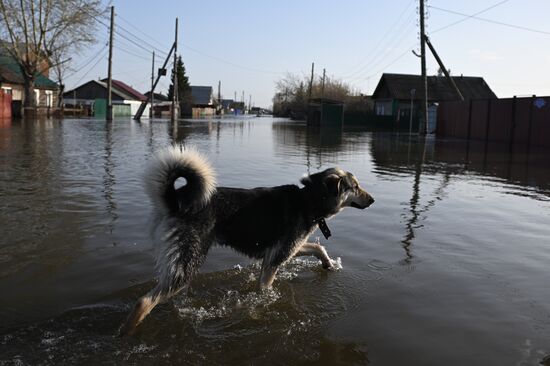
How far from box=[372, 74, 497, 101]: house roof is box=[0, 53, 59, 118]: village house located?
1465 inches

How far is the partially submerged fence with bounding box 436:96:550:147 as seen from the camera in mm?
24453

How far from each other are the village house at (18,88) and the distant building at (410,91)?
3608 cm

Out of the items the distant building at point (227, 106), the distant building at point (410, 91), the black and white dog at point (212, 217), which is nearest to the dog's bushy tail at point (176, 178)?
the black and white dog at point (212, 217)

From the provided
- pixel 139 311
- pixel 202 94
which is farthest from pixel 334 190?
pixel 202 94

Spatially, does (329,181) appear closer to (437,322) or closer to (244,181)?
(437,322)

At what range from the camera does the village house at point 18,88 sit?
42.3 m

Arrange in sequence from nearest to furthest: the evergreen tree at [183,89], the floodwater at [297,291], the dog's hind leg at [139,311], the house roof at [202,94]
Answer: the floodwater at [297,291]
the dog's hind leg at [139,311]
the evergreen tree at [183,89]
the house roof at [202,94]

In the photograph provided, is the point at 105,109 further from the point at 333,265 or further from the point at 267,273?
the point at 267,273

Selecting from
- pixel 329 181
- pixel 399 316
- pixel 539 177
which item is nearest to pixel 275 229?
pixel 329 181

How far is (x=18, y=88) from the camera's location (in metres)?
52.1

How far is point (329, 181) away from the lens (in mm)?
5078

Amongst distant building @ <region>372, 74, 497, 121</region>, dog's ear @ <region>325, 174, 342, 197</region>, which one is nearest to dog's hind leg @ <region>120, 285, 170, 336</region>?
dog's ear @ <region>325, 174, 342, 197</region>

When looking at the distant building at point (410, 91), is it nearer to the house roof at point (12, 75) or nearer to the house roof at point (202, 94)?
the house roof at point (12, 75)

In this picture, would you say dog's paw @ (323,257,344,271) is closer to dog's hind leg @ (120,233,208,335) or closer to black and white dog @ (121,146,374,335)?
black and white dog @ (121,146,374,335)
